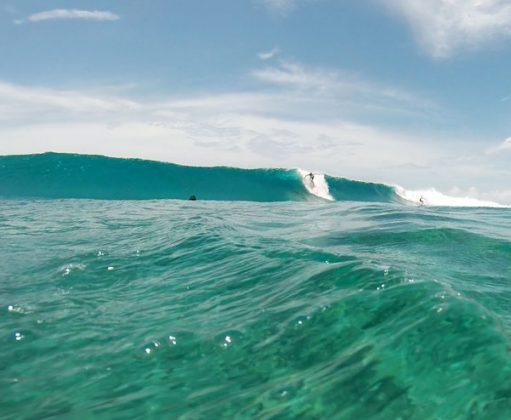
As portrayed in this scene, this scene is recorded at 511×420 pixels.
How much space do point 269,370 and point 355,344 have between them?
0.67 m

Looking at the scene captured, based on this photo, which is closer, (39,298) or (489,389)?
(489,389)

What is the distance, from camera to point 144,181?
1072 inches

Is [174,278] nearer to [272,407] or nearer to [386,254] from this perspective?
[386,254]

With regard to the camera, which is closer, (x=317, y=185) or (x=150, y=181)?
(x=150, y=181)

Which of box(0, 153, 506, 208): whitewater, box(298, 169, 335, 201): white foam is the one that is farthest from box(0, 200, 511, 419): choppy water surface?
box(298, 169, 335, 201): white foam

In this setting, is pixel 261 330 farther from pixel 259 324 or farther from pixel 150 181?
pixel 150 181

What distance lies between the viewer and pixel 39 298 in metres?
5.47

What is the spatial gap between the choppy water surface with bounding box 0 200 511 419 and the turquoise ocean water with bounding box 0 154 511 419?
15 millimetres

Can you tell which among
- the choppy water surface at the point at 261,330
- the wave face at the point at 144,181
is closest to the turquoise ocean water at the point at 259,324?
the choppy water surface at the point at 261,330

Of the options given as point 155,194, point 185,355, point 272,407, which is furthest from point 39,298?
point 155,194

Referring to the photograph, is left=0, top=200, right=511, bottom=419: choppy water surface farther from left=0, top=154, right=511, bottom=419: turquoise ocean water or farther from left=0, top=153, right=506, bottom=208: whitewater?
left=0, top=153, right=506, bottom=208: whitewater

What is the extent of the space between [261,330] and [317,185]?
89.5 feet

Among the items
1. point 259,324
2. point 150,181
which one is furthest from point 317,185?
point 259,324

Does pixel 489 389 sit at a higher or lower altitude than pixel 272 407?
higher
